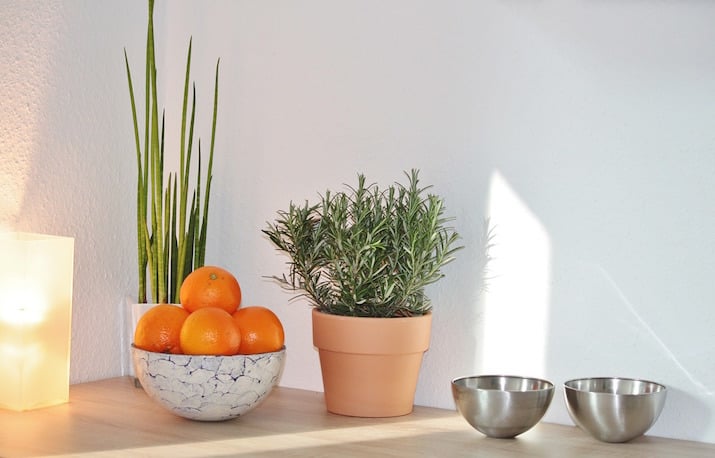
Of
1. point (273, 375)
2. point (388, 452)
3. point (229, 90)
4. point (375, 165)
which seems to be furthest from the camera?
point (229, 90)

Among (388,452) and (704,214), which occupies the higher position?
(704,214)

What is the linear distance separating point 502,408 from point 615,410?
13 cm

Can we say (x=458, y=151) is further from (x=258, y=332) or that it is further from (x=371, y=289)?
(x=258, y=332)

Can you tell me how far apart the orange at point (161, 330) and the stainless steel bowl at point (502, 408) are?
36cm

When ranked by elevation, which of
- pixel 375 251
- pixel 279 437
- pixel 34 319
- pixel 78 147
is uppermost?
pixel 78 147

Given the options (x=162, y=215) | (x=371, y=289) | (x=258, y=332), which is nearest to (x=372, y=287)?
(x=371, y=289)

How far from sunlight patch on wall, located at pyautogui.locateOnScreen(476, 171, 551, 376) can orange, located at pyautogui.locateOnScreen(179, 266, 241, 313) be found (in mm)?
361

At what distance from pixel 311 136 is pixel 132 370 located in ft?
1.61

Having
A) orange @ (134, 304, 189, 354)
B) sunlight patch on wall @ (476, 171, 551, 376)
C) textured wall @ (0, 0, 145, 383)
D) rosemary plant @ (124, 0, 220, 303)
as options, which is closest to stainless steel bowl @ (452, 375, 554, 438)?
sunlight patch on wall @ (476, 171, 551, 376)

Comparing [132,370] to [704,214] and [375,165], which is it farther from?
[704,214]

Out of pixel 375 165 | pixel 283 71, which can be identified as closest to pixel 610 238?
pixel 375 165

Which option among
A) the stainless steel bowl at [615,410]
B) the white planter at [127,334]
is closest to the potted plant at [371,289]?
the stainless steel bowl at [615,410]

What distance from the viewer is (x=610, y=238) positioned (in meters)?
1.32

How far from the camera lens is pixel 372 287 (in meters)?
1.31
